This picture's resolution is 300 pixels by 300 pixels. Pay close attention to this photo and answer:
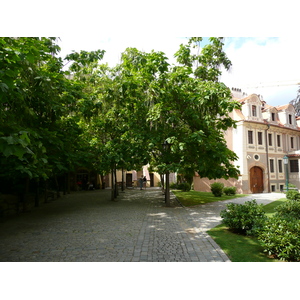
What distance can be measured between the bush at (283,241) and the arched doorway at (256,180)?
57.1 feet

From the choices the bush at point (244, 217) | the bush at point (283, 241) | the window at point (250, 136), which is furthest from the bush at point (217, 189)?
the bush at point (283, 241)

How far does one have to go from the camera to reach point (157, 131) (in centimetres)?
1172

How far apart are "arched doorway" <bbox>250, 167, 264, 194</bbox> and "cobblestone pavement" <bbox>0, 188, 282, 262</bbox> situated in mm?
12764

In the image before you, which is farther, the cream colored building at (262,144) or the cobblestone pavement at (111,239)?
the cream colored building at (262,144)

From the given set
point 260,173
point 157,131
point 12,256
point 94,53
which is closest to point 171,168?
point 157,131

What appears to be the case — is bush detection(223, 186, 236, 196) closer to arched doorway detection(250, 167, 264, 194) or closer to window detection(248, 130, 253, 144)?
arched doorway detection(250, 167, 264, 194)

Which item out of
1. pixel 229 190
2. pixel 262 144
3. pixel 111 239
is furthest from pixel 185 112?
pixel 262 144

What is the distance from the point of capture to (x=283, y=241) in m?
4.86

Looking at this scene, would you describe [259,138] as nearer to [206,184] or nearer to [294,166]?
[294,166]

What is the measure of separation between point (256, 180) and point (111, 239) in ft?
60.5

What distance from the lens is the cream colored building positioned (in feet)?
70.3

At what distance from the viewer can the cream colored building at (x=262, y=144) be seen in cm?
2142

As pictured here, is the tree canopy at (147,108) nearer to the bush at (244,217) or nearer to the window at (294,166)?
the bush at (244,217)
